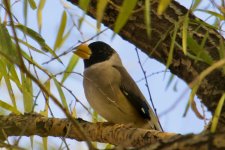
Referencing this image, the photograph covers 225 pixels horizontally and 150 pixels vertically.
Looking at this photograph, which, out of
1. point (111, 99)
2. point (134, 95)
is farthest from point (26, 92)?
point (134, 95)

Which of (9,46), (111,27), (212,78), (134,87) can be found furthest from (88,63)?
(9,46)

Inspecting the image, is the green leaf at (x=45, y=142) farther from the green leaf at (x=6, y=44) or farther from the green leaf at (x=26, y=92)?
the green leaf at (x=6, y=44)

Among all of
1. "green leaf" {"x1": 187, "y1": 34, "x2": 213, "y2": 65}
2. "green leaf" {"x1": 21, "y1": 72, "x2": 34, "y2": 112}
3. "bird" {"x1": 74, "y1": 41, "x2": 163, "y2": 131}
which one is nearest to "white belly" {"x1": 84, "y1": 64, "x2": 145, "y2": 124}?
"bird" {"x1": 74, "y1": 41, "x2": 163, "y2": 131}

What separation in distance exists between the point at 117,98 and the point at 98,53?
1.97 feet

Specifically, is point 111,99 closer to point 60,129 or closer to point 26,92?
point 60,129

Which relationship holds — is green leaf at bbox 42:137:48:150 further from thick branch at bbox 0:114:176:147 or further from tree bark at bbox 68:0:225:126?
tree bark at bbox 68:0:225:126

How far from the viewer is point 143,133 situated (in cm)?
189

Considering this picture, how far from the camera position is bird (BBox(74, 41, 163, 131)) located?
2539 millimetres

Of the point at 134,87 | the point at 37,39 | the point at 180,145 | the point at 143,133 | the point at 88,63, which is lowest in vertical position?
the point at 180,145

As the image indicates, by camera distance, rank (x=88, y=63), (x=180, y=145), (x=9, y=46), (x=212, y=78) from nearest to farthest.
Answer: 1. (x=180, y=145)
2. (x=9, y=46)
3. (x=212, y=78)
4. (x=88, y=63)

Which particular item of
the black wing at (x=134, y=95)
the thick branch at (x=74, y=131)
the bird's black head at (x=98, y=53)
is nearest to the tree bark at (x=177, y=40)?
the thick branch at (x=74, y=131)

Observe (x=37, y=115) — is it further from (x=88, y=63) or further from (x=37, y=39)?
(x=88, y=63)

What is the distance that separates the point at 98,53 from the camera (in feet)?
10.2

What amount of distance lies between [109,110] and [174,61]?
20.7 inches
